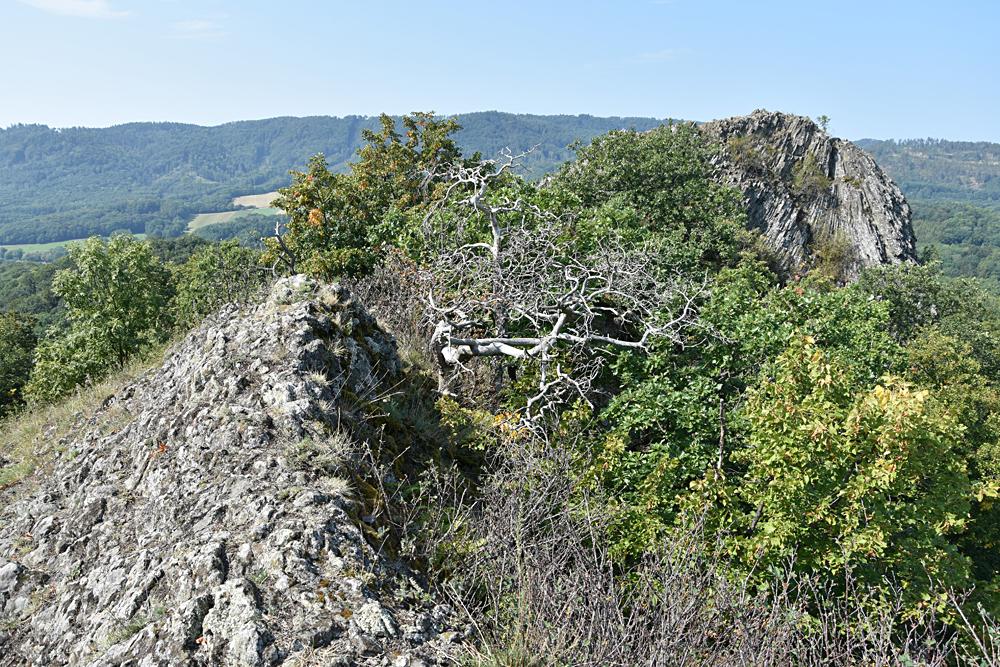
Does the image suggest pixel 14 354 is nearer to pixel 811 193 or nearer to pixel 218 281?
pixel 218 281

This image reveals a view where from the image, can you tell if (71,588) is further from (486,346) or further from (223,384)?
(486,346)

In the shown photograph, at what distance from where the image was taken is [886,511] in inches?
306

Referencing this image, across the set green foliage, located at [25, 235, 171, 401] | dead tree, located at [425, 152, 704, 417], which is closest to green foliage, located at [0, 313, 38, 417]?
green foliage, located at [25, 235, 171, 401]

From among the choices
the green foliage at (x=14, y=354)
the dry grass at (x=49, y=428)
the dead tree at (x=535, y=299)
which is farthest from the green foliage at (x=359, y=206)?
the green foliage at (x=14, y=354)

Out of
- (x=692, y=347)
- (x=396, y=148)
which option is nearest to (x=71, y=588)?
(x=692, y=347)

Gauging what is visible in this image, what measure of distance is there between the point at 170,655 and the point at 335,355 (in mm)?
3641

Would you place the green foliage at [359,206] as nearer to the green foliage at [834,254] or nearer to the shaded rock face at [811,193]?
the shaded rock face at [811,193]

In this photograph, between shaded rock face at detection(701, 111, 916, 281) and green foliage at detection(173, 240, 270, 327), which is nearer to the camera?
green foliage at detection(173, 240, 270, 327)

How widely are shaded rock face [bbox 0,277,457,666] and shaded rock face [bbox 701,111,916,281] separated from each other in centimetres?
3384

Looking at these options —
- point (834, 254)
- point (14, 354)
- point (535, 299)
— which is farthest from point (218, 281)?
point (834, 254)

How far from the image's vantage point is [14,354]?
38.2 meters

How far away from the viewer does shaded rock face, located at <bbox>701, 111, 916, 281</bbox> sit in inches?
1485

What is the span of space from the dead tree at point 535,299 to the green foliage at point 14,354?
33.6 metres

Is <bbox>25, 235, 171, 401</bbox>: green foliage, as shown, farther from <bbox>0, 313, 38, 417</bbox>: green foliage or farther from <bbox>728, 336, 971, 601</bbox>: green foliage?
<bbox>0, 313, 38, 417</bbox>: green foliage
